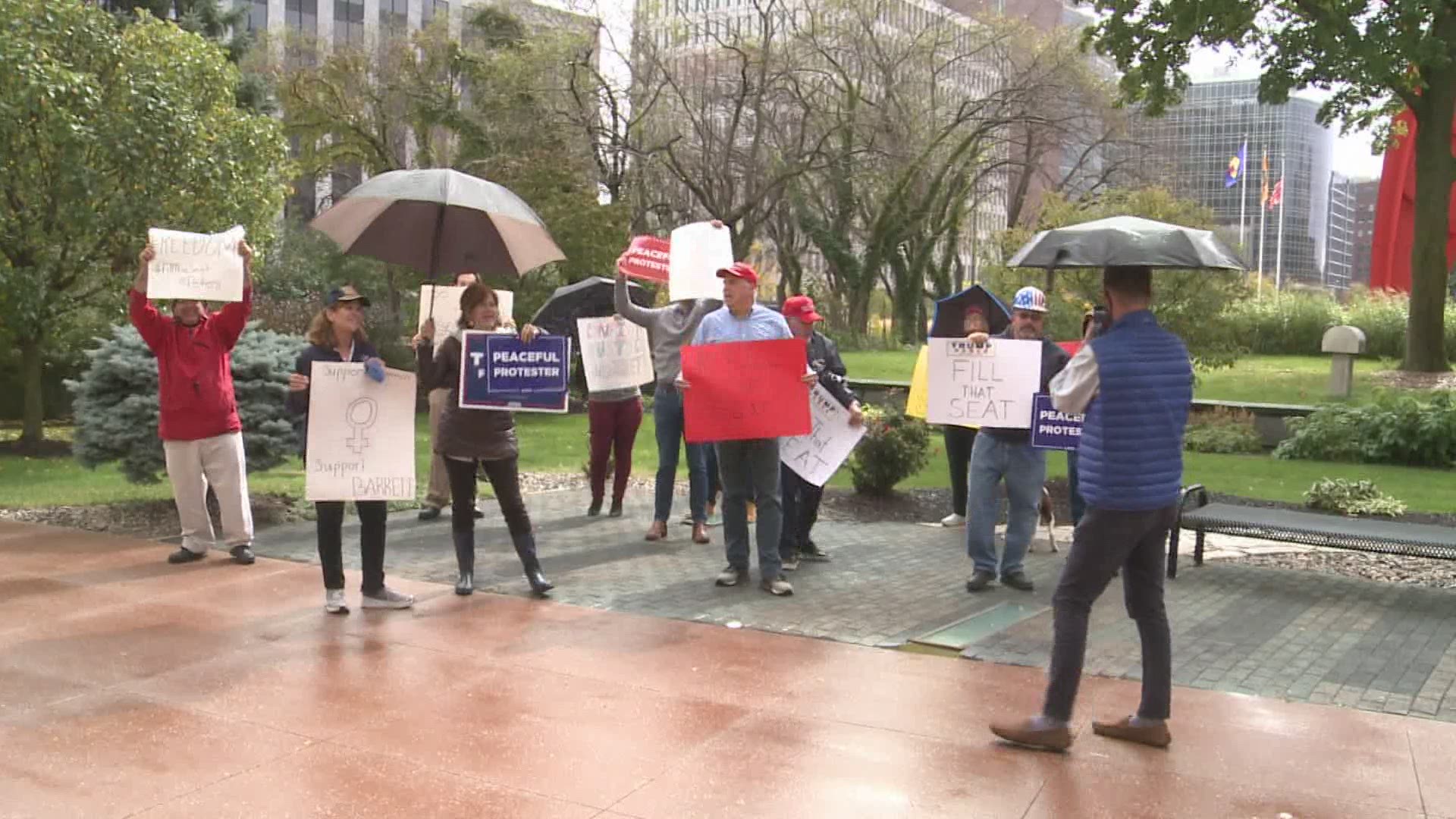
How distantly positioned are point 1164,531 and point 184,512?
632cm

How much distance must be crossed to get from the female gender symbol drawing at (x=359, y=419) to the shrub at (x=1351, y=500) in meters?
8.45

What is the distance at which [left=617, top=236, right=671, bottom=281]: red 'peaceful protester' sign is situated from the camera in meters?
10.2

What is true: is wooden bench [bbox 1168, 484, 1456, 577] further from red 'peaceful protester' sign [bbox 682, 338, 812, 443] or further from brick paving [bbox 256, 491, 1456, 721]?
red 'peaceful protester' sign [bbox 682, 338, 812, 443]

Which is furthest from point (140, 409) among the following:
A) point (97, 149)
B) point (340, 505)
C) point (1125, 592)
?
point (1125, 592)

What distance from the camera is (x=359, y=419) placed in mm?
7219

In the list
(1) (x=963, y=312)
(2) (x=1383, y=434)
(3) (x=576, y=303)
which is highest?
(3) (x=576, y=303)

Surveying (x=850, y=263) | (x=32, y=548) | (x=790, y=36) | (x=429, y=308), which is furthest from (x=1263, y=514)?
(x=850, y=263)

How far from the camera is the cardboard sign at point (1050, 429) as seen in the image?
26.1 feet

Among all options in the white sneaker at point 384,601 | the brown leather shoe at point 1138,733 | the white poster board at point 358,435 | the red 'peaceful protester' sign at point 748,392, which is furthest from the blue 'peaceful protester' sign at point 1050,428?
the white sneaker at point 384,601

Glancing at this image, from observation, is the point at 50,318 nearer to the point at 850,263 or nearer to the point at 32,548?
the point at 32,548

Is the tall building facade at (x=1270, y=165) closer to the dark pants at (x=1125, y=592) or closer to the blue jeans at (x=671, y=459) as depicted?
the blue jeans at (x=671, y=459)

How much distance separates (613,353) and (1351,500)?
6.67 m

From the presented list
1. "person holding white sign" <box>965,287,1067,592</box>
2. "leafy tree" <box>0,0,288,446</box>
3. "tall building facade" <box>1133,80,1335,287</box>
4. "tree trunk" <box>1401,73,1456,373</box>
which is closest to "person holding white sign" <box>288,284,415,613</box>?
"person holding white sign" <box>965,287,1067,592</box>

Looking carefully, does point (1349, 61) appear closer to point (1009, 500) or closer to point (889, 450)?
point (889, 450)
